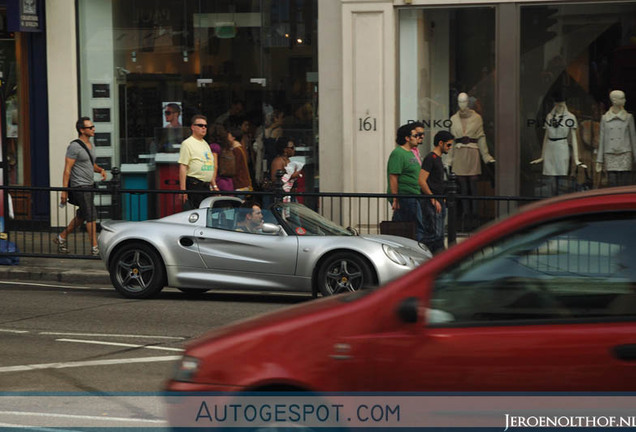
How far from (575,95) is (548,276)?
506 inches

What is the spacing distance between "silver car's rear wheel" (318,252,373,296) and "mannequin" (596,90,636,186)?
22.2ft

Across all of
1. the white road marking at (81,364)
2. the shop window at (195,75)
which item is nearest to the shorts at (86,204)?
the shop window at (195,75)

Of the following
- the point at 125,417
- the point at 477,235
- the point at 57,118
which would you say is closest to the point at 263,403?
the point at 477,235

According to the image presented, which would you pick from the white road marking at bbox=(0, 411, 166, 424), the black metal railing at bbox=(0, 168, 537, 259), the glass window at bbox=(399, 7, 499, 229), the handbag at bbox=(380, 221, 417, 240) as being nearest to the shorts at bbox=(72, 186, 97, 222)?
the black metal railing at bbox=(0, 168, 537, 259)

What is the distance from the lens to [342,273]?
1166 centimetres

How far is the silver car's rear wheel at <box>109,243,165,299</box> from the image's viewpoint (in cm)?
1221

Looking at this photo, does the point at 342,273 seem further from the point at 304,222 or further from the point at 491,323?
the point at 491,323

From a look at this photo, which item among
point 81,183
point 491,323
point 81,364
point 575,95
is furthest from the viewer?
point 575,95

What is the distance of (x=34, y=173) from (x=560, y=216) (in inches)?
618

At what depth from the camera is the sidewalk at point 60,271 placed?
14.3 m

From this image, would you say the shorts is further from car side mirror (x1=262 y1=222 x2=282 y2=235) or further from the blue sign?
the blue sign

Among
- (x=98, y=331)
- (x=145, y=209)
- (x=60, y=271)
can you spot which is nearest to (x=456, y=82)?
(x=145, y=209)

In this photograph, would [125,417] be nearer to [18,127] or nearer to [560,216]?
[560,216]

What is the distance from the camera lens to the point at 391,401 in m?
4.61
